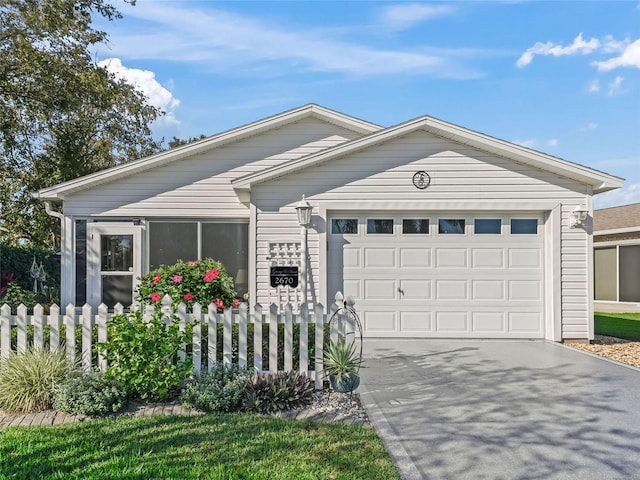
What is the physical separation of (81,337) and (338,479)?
3697mm

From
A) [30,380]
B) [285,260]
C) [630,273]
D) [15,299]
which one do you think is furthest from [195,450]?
[630,273]

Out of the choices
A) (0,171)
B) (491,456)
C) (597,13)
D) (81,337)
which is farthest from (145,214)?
(0,171)

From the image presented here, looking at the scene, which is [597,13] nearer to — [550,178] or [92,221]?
[550,178]

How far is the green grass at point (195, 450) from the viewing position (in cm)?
355

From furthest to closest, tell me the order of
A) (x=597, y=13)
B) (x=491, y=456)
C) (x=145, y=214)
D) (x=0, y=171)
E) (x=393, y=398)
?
(x=0, y=171) → (x=597, y=13) → (x=145, y=214) → (x=393, y=398) → (x=491, y=456)

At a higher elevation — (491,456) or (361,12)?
(361,12)

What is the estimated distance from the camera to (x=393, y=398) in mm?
5676

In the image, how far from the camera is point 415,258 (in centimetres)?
978

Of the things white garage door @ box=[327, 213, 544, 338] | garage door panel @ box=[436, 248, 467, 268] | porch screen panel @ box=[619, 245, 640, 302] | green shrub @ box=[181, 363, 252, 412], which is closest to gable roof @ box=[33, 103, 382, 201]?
white garage door @ box=[327, 213, 544, 338]

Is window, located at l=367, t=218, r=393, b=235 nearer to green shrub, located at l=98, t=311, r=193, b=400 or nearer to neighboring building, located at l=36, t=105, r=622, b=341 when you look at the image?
neighboring building, located at l=36, t=105, r=622, b=341

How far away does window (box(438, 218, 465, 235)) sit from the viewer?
387 inches

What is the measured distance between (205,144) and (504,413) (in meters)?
8.71

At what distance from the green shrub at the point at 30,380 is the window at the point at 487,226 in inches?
295

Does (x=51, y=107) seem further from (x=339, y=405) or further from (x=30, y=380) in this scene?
(x=339, y=405)
